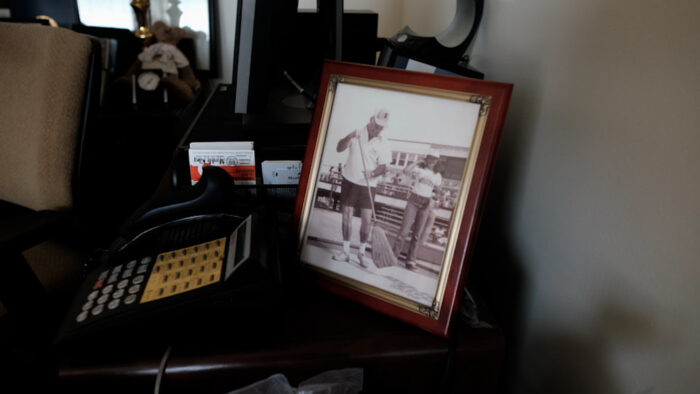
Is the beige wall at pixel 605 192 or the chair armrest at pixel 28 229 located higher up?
the beige wall at pixel 605 192

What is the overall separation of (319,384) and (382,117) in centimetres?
34

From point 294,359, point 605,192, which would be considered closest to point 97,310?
point 294,359

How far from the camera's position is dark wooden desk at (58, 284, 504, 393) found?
0.50m

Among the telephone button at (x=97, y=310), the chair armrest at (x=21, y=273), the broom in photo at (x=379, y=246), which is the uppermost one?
the broom in photo at (x=379, y=246)

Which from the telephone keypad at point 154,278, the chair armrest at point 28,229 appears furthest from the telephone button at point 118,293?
the chair armrest at point 28,229

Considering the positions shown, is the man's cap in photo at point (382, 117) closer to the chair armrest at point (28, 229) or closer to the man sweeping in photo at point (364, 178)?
the man sweeping in photo at point (364, 178)

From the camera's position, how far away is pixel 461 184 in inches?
19.6

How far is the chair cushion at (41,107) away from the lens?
35.2 inches

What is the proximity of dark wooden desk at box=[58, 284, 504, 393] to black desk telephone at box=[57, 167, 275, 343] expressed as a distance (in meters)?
0.05

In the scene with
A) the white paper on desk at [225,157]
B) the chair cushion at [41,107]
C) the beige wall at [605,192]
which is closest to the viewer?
the beige wall at [605,192]

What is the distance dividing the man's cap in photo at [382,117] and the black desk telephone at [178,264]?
206mm

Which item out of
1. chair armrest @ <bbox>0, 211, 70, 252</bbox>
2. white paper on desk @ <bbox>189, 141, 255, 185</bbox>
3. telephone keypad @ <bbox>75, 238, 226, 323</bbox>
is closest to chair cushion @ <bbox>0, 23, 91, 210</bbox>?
chair armrest @ <bbox>0, 211, 70, 252</bbox>

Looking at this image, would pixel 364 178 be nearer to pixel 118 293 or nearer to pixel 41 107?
pixel 118 293

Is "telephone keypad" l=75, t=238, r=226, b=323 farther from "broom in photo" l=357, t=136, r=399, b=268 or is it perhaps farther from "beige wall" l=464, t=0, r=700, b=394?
"beige wall" l=464, t=0, r=700, b=394
